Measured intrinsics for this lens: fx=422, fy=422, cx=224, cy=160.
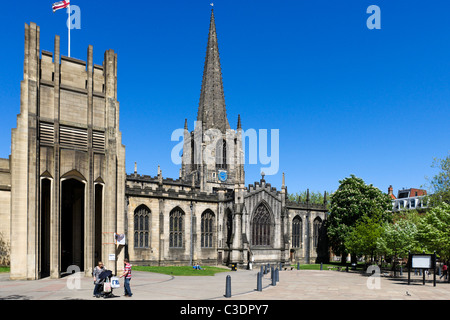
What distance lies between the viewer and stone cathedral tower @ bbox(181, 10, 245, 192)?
2931 inches

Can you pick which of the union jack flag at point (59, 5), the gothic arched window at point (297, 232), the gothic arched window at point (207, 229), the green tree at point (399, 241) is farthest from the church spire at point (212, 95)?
the union jack flag at point (59, 5)

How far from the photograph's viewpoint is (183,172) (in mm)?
80812

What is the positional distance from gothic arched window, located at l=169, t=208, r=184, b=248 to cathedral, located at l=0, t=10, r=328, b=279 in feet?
0.40

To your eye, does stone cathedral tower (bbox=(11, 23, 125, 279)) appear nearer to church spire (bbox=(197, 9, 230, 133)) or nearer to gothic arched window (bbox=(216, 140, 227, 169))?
gothic arched window (bbox=(216, 140, 227, 169))

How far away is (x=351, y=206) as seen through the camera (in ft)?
182

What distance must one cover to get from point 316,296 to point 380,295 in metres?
3.68

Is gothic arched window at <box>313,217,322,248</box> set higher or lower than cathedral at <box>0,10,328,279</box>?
lower

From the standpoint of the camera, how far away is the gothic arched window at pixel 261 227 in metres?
54.4

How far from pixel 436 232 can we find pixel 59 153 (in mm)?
28669

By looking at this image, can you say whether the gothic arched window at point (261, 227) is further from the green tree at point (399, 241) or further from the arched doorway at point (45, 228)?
the arched doorway at point (45, 228)

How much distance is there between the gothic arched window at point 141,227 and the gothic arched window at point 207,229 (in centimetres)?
782

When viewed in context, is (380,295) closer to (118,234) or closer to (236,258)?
(118,234)

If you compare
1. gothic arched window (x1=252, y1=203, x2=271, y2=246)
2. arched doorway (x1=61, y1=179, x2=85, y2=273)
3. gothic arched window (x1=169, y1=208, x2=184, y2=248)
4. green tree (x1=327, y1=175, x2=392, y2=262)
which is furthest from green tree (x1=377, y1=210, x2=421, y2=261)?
arched doorway (x1=61, y1=179, x2=85, y2=273)
